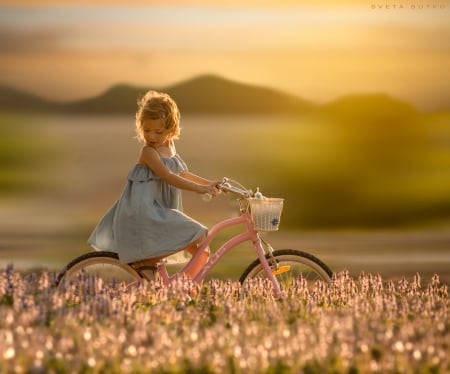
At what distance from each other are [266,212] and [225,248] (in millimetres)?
527

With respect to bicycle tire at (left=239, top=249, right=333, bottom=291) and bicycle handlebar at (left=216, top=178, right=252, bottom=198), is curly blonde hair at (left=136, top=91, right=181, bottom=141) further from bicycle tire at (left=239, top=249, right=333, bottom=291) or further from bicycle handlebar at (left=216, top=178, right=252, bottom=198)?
bicycle tire at (left=239, top=249, right=333, bottom=291)

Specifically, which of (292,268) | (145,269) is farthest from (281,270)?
(145,269)

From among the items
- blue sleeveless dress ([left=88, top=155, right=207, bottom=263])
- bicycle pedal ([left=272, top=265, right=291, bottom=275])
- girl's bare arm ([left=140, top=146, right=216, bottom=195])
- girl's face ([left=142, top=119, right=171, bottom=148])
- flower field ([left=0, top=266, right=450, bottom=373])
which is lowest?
flower field ([left=0, top=266, right=450, bottom=373])

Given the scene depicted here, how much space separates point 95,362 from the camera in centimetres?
568

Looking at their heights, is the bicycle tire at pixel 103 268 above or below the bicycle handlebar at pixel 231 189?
below

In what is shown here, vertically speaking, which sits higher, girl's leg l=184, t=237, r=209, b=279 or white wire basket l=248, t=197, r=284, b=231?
white wire basket l=248, t=197, r=284, b=231

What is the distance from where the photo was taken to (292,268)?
8477 millimetres

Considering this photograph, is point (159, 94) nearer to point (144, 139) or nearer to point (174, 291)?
point (144, 139)

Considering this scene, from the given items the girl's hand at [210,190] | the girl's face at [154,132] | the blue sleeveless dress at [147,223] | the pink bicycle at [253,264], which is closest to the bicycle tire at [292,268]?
the pink bicycle at [253,264]

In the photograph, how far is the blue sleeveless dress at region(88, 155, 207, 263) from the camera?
813 centimetres

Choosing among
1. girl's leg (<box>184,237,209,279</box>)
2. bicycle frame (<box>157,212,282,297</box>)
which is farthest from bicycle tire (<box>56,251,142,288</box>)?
girl's leg (<box>184,237,209,279</box>)

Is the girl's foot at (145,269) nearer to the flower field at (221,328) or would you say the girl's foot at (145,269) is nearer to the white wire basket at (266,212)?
the flower field at (221,328)

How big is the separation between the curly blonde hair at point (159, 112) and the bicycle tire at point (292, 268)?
126 centimetres

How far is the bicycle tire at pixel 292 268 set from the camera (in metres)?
8.42
